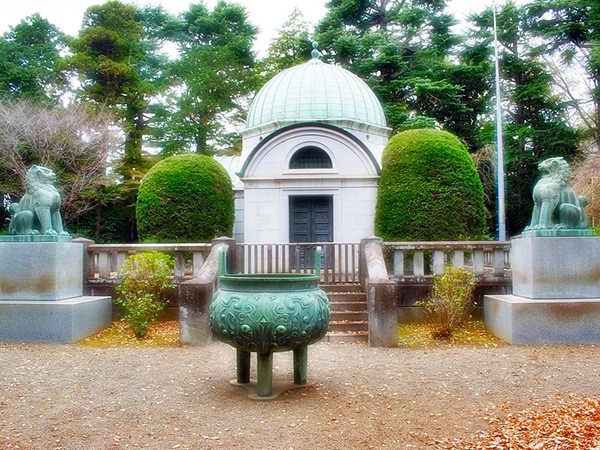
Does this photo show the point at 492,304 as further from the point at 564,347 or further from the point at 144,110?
the point at 144,110

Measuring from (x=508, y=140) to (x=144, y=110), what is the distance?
72.1 feet

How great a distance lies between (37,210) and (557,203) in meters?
9.05

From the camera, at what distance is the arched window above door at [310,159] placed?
14.9 m

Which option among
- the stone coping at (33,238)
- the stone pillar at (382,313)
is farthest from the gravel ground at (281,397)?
the stone coping at (33,238)

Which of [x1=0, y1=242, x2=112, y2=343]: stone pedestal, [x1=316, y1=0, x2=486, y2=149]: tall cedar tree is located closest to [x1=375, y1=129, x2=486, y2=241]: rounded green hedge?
[x1=0, y1=242, x2=112, y2=343]: stone pedestal

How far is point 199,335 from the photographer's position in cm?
845

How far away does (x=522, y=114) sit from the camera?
29672 millimetres

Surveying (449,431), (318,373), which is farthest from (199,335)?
(449,431)

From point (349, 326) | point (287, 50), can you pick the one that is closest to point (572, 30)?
point (287, 50)

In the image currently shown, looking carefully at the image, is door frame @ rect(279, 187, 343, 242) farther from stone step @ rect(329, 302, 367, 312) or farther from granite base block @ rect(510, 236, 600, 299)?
granite base block @ rect(510, 236, 600, 299)

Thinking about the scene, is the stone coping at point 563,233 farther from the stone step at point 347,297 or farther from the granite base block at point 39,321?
the granite base block at point 39,321

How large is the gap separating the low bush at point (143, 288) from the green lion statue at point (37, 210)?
141 cm

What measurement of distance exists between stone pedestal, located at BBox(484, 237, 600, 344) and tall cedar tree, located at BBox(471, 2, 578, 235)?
21.3m

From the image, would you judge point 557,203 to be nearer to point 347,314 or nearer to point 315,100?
point 347,314
